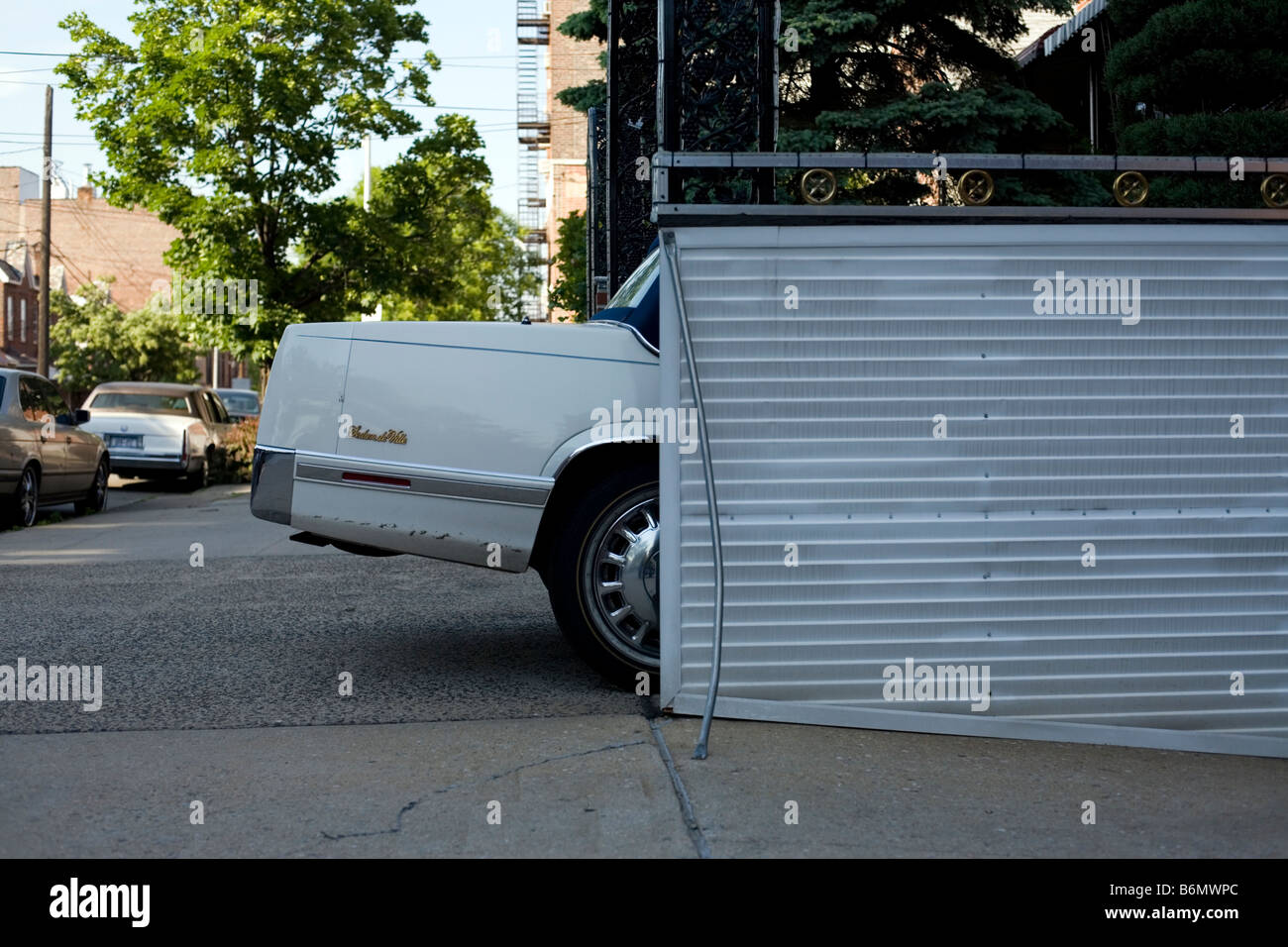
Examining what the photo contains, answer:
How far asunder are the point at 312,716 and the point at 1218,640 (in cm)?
356

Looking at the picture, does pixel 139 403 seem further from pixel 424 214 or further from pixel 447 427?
pixel 447 427

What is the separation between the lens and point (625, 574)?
563 centimetres

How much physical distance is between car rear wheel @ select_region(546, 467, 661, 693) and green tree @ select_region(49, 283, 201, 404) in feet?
167

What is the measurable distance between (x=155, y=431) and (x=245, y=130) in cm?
648

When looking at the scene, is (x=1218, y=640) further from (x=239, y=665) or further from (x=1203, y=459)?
(x=239, y=665)

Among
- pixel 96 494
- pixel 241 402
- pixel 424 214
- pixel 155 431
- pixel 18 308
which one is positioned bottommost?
pixel 96 494

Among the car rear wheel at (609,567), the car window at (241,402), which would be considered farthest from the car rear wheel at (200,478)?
the car rear wheel at (609,567)

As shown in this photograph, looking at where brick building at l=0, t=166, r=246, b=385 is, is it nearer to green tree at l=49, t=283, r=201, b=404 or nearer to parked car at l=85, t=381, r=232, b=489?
green tree at l=49, t=283, r=201, b=404

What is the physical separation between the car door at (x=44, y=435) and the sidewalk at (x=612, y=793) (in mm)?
10561

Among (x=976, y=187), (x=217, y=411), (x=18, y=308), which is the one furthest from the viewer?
→ (x=18, y=308)

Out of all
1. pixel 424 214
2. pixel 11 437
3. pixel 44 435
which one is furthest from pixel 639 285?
pixel 424 214

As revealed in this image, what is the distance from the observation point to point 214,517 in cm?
1598

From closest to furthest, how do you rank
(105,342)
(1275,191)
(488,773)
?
(488,773) < (1275,191) < (105,342)
